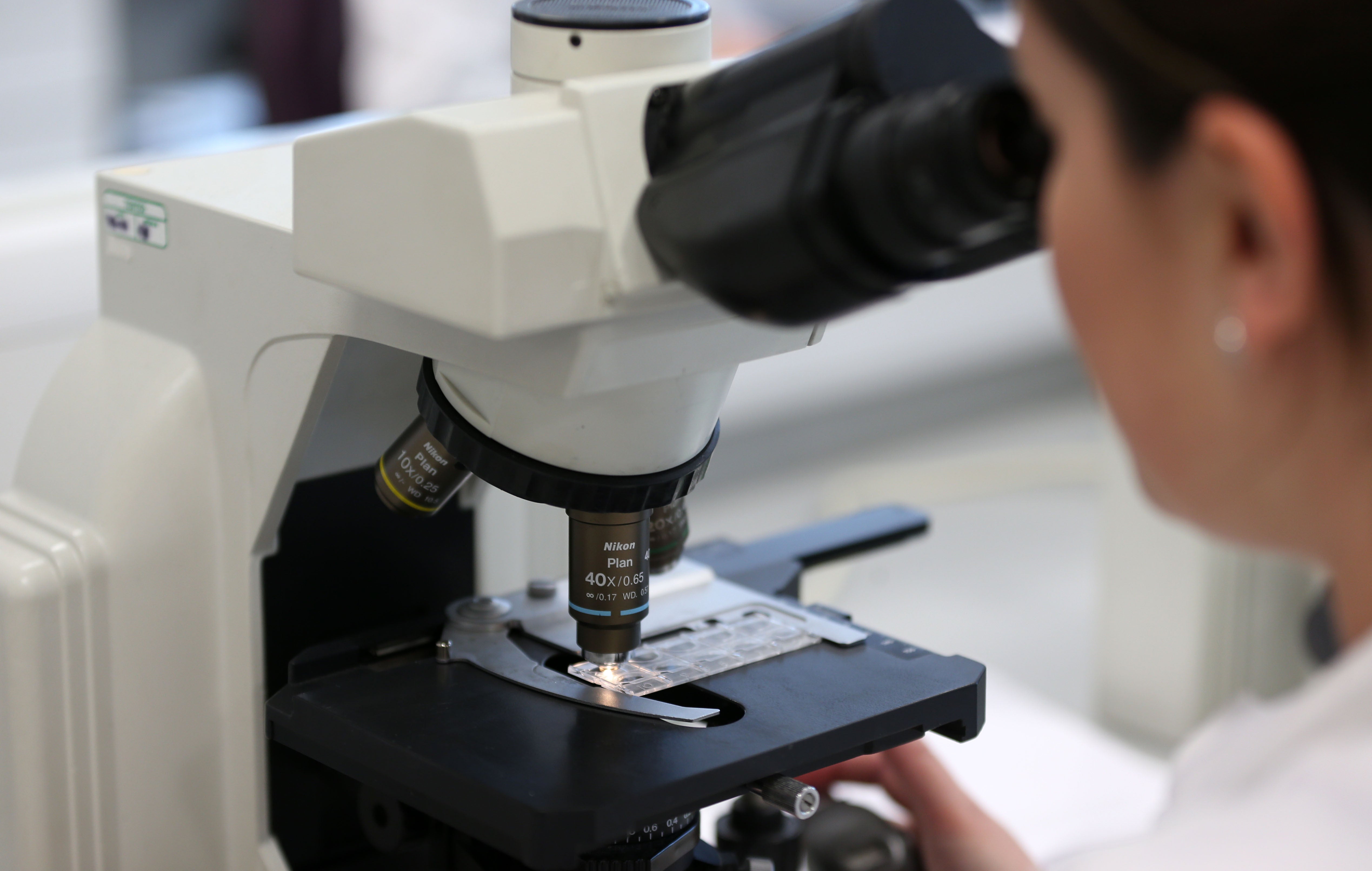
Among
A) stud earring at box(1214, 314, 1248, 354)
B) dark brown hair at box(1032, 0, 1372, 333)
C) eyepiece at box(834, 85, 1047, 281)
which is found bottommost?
stud earring at box(1214, 314, 1248, 354)

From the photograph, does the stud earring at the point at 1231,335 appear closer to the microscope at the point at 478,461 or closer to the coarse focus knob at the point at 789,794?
the microscope at the point at 478,461

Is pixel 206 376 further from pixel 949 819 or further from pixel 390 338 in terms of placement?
pixel 949 819

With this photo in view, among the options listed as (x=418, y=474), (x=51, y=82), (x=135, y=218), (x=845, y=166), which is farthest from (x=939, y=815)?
(x=51, y=82)

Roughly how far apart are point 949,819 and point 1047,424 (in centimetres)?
182

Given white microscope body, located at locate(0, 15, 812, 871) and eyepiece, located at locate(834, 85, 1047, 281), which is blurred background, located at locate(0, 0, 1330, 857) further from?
eyepiece, located at locate(834, 85, 1047, 281)

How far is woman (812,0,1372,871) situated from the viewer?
0.43 m

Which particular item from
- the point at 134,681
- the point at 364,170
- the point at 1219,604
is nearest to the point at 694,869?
the point at 134,681

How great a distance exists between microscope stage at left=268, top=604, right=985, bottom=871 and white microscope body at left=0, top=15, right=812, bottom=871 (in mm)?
105

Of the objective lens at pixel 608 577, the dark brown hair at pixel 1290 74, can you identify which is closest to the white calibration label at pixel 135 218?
the objective lens at pixel 608 577

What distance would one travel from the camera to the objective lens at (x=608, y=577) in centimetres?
76

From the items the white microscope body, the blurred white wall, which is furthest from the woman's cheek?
the blurred white wall

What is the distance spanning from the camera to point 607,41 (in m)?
0.67

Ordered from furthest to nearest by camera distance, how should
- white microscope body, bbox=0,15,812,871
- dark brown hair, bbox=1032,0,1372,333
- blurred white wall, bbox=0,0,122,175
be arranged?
blurred white wall, bbox=0,0,122,175
white microscope body, bbox=0,15,812,871
dark brown hair, bbox=1032,0,1372,333

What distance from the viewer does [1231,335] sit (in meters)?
0.46
